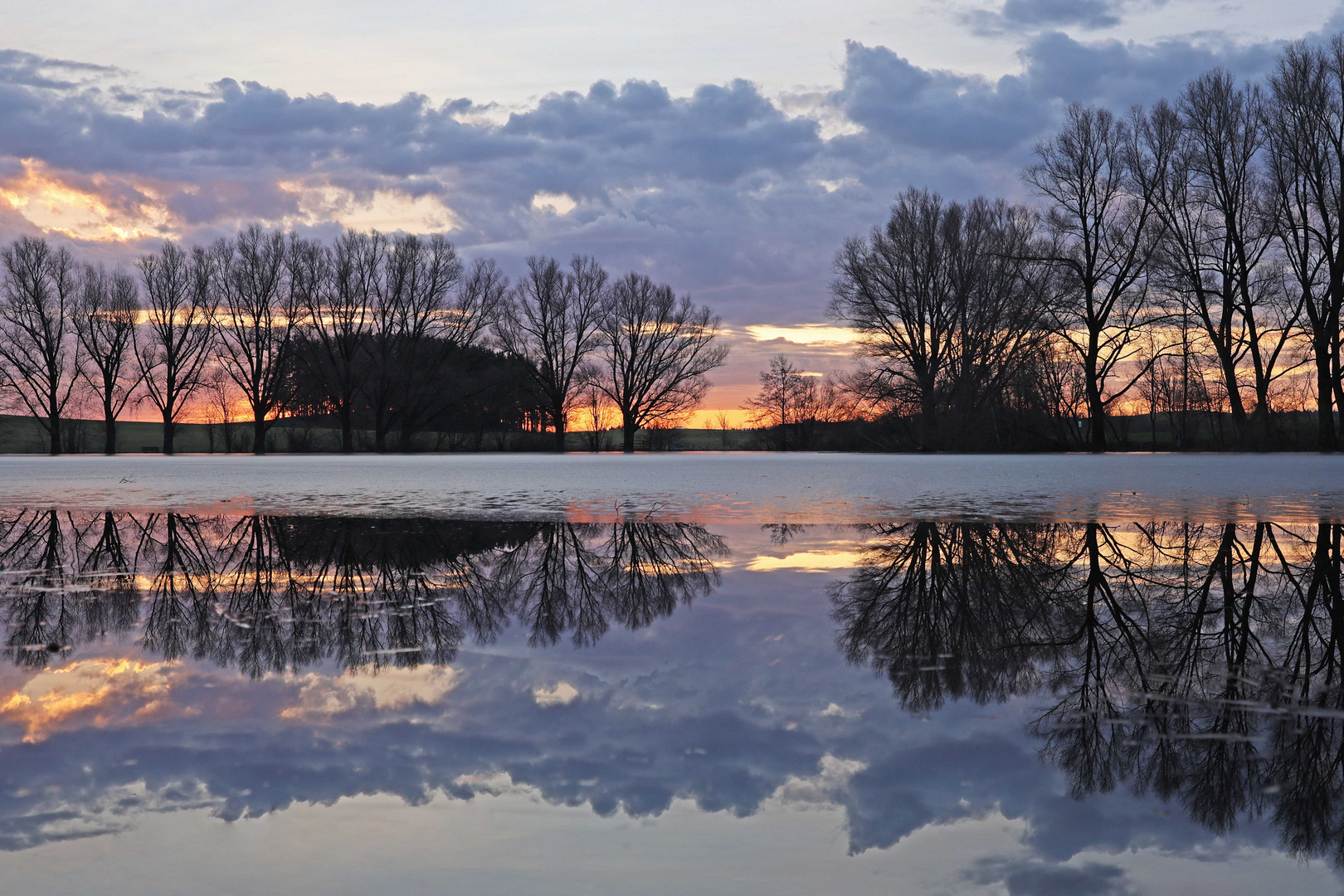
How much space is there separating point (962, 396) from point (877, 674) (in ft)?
135

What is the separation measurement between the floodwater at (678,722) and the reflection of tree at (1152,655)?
0.02 meters

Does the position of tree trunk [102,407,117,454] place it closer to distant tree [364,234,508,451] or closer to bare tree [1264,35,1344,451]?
distant tree [364,234,508,451]

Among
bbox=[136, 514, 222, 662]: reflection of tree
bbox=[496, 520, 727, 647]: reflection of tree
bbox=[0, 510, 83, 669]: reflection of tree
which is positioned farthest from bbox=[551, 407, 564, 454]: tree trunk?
bbox=[496, 520, 727, 647]: reflection of tree

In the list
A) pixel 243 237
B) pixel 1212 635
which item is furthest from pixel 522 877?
pixel 243 237

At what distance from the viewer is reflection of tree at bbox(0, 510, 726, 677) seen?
4.89 meters

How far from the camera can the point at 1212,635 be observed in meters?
4.80

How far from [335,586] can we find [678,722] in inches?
153

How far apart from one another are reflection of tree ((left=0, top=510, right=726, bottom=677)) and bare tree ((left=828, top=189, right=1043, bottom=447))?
119 ft

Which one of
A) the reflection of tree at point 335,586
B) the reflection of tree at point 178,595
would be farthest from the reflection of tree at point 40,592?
the reflection of tree at point 178,595

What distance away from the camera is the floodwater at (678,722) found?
8.12 feet

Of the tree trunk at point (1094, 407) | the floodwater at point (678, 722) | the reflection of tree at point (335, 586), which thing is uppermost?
the tree trunk at point (1094, 407)

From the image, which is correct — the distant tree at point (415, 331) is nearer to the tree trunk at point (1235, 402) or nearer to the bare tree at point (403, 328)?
the bare tree at point (403, 328)

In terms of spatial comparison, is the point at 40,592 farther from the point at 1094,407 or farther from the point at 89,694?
the point at 1094,407

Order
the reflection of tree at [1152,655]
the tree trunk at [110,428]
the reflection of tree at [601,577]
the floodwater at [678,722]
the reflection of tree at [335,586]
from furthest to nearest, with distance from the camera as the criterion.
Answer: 1. the tree trunk at [110,428]
2. the reflection of tree at [601,577]
3. the reflection of tree at [335,586]
4. the reflection of tree at [1152,655]
5. the floodwater at [678,722]
